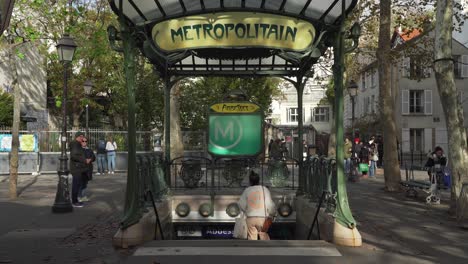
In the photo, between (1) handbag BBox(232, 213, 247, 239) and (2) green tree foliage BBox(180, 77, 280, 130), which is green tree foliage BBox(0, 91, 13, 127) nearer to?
(2) green tree foliage BBox(180, 77, 280, 130)

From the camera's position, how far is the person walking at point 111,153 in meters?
23.5

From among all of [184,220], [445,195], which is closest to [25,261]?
[184,220]

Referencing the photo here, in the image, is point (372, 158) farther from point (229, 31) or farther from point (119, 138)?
point (229, 31)

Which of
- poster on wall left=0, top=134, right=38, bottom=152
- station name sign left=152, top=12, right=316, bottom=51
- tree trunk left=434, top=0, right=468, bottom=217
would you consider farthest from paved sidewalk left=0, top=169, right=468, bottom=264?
poster on wall left=0, top=134, right=38, bottom=152

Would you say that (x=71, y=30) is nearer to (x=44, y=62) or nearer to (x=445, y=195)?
(x=445, y=195)

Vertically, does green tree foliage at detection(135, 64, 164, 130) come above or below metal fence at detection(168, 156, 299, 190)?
above

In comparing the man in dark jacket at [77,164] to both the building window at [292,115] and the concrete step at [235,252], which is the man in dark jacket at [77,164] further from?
the building window at [292,115]

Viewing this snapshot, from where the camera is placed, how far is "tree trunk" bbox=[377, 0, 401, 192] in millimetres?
15773

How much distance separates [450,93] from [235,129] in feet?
20.1

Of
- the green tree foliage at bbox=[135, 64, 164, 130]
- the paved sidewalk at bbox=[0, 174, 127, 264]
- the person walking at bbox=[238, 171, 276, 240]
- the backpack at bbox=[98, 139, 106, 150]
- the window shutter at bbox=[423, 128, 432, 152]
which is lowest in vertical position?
the paved sidewalk at bbox=[0, 174, 127, 264]

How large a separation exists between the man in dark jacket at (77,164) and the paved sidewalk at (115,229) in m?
0.48

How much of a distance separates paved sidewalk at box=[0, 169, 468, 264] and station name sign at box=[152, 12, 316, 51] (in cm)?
351

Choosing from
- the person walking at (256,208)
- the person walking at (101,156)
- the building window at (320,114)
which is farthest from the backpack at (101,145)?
the building window at (320,114)

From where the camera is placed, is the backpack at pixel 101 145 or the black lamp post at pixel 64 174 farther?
the backpack at pixel 101 145
